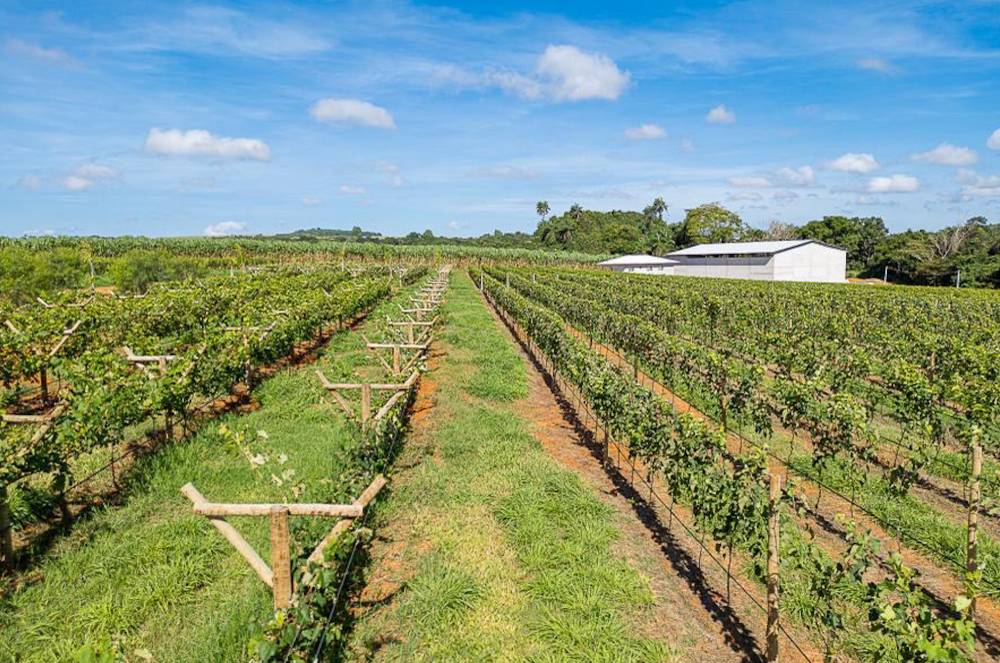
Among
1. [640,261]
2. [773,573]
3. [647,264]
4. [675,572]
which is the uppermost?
[640,261]

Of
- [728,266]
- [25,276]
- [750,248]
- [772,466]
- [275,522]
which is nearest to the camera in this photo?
[275,522]

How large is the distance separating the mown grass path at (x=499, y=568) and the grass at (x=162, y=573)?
1.18 metres

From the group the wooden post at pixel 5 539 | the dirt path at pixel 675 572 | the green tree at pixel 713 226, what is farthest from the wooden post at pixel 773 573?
the green tree at pixel 713 226

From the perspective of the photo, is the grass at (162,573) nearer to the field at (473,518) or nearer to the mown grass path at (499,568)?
the field at (473,518)

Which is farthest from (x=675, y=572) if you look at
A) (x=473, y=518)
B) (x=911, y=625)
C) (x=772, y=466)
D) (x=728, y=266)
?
(x=728, y=266)

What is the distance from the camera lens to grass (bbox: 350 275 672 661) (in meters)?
5.04

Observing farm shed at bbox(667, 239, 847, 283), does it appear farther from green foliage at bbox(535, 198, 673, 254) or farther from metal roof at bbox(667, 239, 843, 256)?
green foliage at bbox(535, 198, 673, 254)

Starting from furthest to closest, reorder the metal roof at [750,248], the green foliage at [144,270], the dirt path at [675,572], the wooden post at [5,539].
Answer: the metal roof at [750,248], the green foliage at [144,270], the wooden post at [5,539], the dirt path at [675,572]

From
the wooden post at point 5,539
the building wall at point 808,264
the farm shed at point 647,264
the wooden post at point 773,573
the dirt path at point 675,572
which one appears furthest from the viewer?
the farm shed at point 647,264

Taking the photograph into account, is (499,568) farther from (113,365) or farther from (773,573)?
(113,365)

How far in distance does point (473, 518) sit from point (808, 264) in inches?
2531

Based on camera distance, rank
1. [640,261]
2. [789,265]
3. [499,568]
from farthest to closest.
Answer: [640,261]
[789,265]
[499,568]

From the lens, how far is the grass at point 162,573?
4.88 metres

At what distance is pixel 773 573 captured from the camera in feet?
15.8
